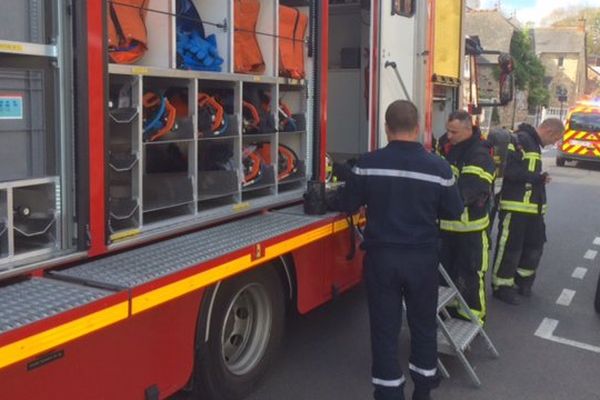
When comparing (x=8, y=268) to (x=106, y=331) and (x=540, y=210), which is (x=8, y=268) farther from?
(x=540, y=210)

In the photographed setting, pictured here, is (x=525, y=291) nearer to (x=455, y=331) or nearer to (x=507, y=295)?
(x=507, y=295)

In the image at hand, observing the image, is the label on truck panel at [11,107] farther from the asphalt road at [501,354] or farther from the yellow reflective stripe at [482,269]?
the yellow reflective stripe at [482,269]

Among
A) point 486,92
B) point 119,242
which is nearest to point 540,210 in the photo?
point 486,92

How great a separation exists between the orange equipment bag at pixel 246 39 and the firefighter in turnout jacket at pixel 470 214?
1567mm

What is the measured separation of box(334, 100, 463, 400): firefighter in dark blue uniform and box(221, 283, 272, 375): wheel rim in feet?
2.24

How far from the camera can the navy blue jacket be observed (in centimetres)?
347

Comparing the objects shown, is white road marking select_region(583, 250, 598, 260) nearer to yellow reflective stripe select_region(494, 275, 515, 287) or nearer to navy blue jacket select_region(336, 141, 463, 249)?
yellow reflective stripe select_region(494, 275, 515, 287)

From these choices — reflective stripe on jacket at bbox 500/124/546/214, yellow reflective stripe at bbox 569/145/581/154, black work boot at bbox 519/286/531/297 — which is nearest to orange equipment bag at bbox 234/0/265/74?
reflective stripe on jacket at bbox 500/124/546/214

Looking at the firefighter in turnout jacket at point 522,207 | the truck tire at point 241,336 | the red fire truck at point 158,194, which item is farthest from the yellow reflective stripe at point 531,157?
the truck tire at point 241,336

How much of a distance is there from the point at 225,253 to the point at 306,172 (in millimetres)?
1541

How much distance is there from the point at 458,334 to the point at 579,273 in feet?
10.6

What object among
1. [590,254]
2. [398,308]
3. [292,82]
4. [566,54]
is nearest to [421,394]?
[398,308]

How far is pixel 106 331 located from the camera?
2.58 metres

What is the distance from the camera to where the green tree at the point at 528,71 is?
40656 mm
